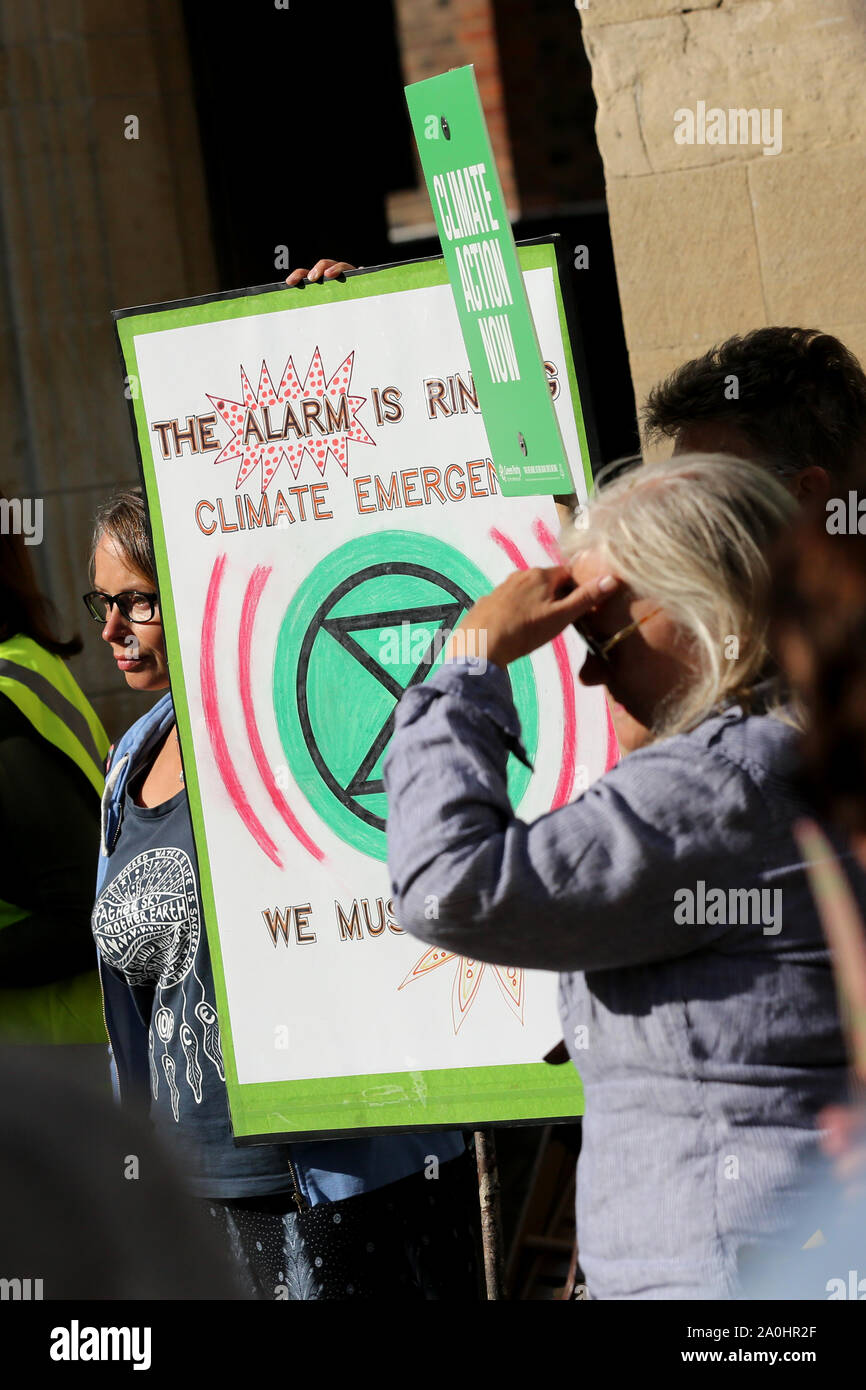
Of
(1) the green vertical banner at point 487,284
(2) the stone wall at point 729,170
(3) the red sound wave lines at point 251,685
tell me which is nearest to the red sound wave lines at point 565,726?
(1) the green vertical banner at point 487,284

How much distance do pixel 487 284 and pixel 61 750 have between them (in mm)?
1195

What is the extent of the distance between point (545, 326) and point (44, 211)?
2.61 meters

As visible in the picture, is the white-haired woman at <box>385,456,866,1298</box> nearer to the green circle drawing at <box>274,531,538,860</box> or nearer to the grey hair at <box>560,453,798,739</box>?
the grey hair at <box>560,453,798,739</box>

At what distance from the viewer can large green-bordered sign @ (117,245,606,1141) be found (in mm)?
2109

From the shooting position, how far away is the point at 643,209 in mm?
2871

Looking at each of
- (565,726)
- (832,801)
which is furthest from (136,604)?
(832,801)

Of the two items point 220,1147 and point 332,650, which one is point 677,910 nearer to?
point 332,650

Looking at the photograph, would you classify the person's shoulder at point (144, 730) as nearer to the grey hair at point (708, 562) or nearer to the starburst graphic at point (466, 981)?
the starburst graphic at point (466, 981)

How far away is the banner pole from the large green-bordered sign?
→ 0.08 meters

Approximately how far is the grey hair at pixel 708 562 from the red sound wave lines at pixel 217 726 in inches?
34.2

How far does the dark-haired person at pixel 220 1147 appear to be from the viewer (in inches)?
85.3

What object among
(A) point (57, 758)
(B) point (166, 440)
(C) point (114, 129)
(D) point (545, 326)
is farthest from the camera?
(C) point (114, 129)

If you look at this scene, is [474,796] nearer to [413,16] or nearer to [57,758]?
[57,758]

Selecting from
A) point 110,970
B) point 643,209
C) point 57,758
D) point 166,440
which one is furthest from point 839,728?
point 643,209
